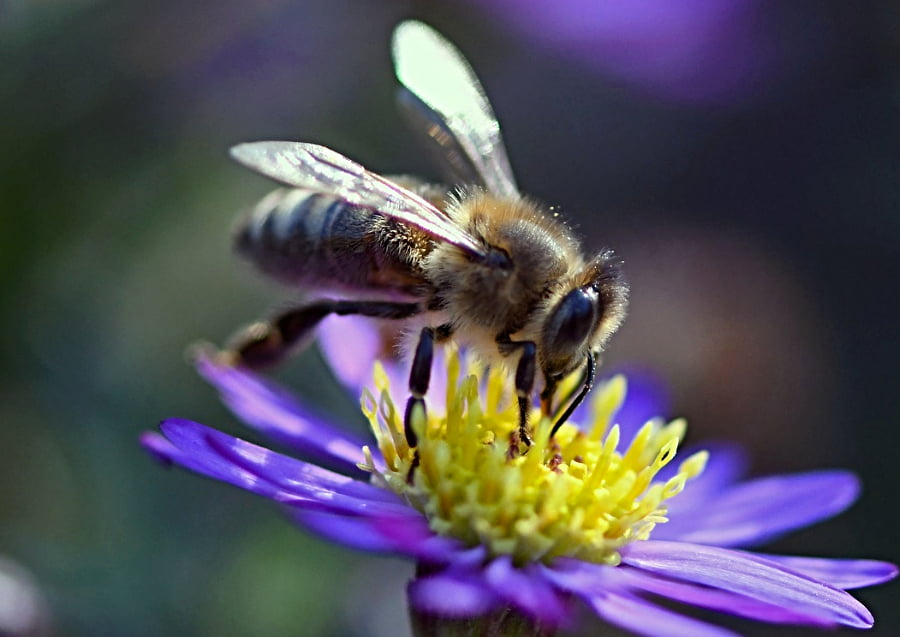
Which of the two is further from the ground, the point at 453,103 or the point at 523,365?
the point at 453,103

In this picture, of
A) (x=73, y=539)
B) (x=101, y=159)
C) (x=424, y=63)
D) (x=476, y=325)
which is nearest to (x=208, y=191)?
(x=101, y=159)

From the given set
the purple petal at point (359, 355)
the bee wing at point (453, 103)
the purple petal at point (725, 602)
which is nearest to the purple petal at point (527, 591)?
the purple petal at point (725, 602)

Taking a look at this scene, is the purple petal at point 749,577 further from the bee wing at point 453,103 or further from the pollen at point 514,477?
the bee wing at point 453,103

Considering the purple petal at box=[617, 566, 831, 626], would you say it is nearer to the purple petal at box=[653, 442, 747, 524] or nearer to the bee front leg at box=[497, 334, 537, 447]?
the bee front leg at box=[497, 334, 537, 447]

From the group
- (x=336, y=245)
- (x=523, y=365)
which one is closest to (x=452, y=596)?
(x=523, y=365)

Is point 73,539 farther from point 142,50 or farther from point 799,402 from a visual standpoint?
point 799,402

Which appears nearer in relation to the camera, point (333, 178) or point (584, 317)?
point (333, 178)

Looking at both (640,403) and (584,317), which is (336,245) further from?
(640,403)
